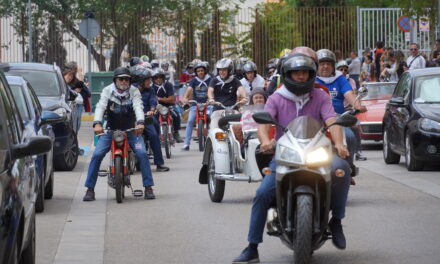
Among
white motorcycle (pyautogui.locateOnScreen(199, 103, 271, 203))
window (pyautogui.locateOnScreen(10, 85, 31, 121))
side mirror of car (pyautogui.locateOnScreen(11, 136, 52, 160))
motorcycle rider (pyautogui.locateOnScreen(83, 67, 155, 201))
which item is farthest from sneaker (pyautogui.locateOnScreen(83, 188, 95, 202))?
side mirror of car (pyautogui.locateOnScreen(11, 136, 52, 160))

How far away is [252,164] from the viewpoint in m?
13.1

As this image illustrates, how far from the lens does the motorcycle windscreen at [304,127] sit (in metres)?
8.52

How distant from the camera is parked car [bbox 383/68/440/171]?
17422 mm

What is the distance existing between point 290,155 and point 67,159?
10.6m

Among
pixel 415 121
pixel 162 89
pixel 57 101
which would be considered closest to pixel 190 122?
pixel 162 89

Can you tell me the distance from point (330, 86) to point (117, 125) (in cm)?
245

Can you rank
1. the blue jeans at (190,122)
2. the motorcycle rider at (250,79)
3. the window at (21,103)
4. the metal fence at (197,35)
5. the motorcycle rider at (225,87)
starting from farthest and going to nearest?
the metal fence at (197,35) → the blue jeans at (190,122) → the motorcycle rider at (250,79) → the motorcycle rider at (225,87) → the window at (21,103)

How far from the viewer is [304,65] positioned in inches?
351

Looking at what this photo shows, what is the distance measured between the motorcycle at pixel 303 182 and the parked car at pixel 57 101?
9148mm

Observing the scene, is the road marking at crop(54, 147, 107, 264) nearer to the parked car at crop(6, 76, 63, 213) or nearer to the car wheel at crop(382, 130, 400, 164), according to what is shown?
the parked car at crop(6, 76, 63, 213)

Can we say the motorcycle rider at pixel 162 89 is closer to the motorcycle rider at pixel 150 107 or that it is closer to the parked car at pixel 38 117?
the motorcycle rider at pixel 150 107

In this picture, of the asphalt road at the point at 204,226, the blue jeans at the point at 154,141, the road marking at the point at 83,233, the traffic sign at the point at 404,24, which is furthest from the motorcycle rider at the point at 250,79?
the traffic sign at the point at 404,24

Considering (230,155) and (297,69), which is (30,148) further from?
(230,155)

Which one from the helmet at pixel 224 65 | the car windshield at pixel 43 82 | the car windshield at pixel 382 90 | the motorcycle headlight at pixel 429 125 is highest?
the helmet at pixel 224 65
